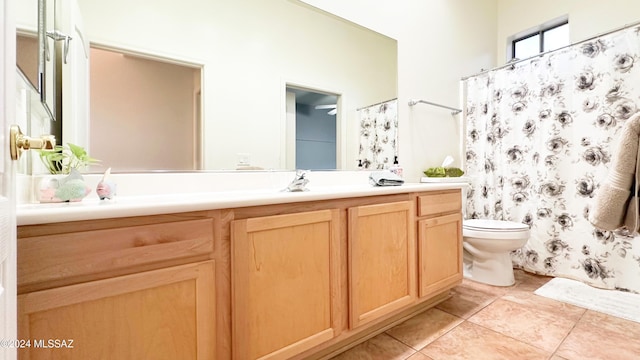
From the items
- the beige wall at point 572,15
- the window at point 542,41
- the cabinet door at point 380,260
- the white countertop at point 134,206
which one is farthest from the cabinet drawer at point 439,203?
the beige wall at point 572,15

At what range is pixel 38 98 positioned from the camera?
952 millimetres

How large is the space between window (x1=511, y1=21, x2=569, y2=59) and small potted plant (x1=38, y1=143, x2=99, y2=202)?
345cm

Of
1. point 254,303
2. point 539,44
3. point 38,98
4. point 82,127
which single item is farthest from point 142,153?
point 539,44

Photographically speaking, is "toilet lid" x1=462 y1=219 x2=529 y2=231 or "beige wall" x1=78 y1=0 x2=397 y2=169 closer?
"beige wall" x1=78 y1=0 x2=397 y2=169

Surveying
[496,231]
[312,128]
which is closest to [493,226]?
[496,231]

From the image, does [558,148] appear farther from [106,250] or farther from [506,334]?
[106,250]

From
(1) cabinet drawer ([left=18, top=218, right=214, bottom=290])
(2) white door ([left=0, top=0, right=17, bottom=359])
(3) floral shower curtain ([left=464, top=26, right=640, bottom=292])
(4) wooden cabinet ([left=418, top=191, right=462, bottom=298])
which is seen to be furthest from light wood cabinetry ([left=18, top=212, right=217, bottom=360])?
(3) floral shower curtain ([left=464, top=26, right=640, bottom=292])

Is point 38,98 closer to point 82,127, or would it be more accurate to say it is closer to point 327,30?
point 82,127

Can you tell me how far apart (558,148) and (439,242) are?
4.38ft

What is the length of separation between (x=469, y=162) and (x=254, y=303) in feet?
8.02

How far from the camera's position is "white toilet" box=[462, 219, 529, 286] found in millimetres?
2025

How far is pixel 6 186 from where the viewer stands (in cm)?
52

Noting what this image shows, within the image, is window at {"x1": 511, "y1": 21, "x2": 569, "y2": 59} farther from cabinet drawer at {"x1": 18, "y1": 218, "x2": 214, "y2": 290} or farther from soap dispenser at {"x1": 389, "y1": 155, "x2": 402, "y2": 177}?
cabinet drawer at {"x1": 18, "y1": 218, "x2": 214, "y2": 290}

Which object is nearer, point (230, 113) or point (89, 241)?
point (89, 241)
